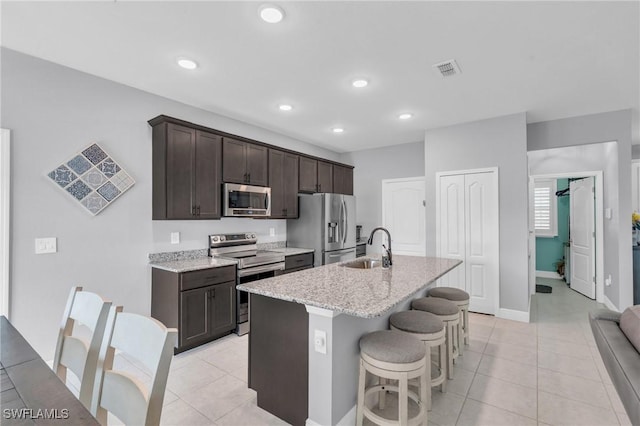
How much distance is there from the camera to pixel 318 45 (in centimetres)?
241

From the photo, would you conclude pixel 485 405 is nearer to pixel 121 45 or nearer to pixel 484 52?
pixel 484 52

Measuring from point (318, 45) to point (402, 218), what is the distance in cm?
391

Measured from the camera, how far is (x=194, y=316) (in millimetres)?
3049

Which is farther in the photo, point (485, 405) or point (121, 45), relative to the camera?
point (121, 45)

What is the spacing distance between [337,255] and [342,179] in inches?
66.0

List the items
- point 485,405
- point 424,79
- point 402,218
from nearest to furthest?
point 485,405 → point 424,79 → point 402,218

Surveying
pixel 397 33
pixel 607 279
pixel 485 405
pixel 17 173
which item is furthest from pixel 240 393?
pixel 607 279

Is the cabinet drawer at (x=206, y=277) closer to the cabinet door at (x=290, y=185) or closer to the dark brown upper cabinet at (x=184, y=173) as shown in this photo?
the dark brown upper cabinet at (x=184, y=173)

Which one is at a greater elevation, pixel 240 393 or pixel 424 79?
pixel 424 79

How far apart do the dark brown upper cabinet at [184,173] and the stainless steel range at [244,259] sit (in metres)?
0.51

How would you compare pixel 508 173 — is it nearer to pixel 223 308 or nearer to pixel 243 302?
pixel 243 302

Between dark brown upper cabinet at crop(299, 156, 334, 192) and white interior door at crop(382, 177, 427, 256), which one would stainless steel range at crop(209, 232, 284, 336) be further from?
white interior door at crop(382, 177, 427, 256)

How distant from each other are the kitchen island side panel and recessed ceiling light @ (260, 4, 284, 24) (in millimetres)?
1917

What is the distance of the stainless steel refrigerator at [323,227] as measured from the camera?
4.63 meters
